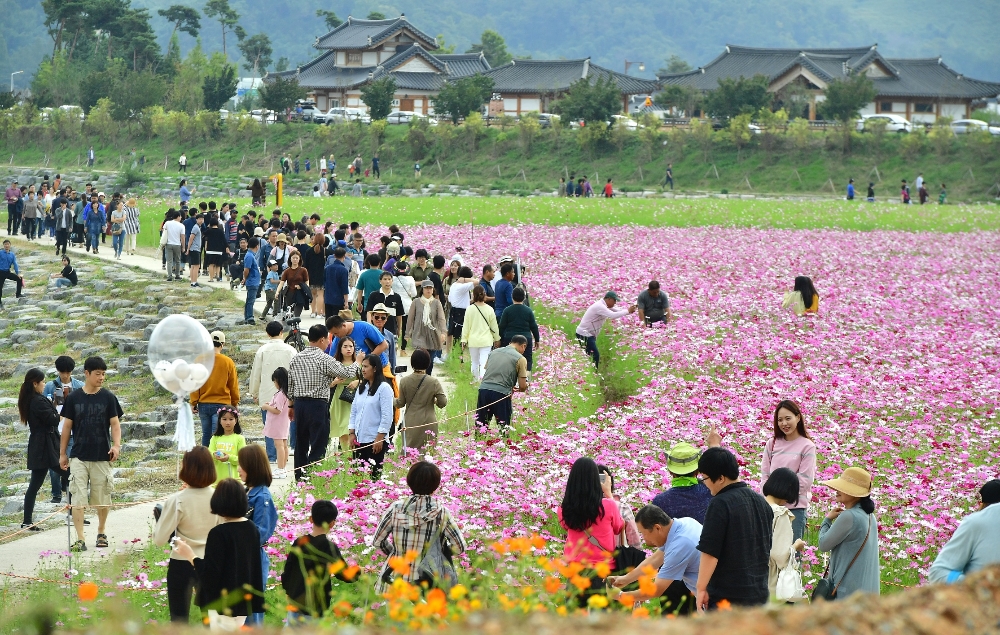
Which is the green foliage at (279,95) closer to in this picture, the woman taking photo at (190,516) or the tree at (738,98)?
the tree at (738,98)

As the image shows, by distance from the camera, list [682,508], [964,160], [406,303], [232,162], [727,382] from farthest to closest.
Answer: [232,162] < [964,160] < [406,303] < [727,382] < [682,508]

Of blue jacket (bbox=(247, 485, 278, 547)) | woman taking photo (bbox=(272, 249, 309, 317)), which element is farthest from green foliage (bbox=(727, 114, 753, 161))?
blue jacket (bbox=(247, 485, 278, 547))

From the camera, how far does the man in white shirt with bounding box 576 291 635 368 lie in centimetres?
1598

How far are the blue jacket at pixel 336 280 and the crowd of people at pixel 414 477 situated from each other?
0.02m

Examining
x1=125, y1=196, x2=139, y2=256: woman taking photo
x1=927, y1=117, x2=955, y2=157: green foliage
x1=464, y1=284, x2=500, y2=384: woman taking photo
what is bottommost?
x1=464, y1=284, x2=500, y2=384: woman taking photo

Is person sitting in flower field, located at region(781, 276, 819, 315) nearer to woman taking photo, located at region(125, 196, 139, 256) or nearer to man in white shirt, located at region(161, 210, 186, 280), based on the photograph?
man in white shirt, located at region(161, 210, 186, 280)

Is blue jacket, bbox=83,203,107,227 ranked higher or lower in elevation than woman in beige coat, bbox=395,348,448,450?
higher

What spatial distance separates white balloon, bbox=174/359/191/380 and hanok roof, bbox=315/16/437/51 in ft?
244

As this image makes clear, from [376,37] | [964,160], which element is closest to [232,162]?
[376,37]

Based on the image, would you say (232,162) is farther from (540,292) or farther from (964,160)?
(540,292)

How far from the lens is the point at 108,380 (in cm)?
1969

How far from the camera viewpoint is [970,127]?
193 feet

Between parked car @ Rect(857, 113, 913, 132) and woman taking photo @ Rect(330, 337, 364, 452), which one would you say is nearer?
woman taking photo @ Rect(330, 337, 364, 452)

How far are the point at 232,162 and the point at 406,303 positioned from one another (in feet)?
174
